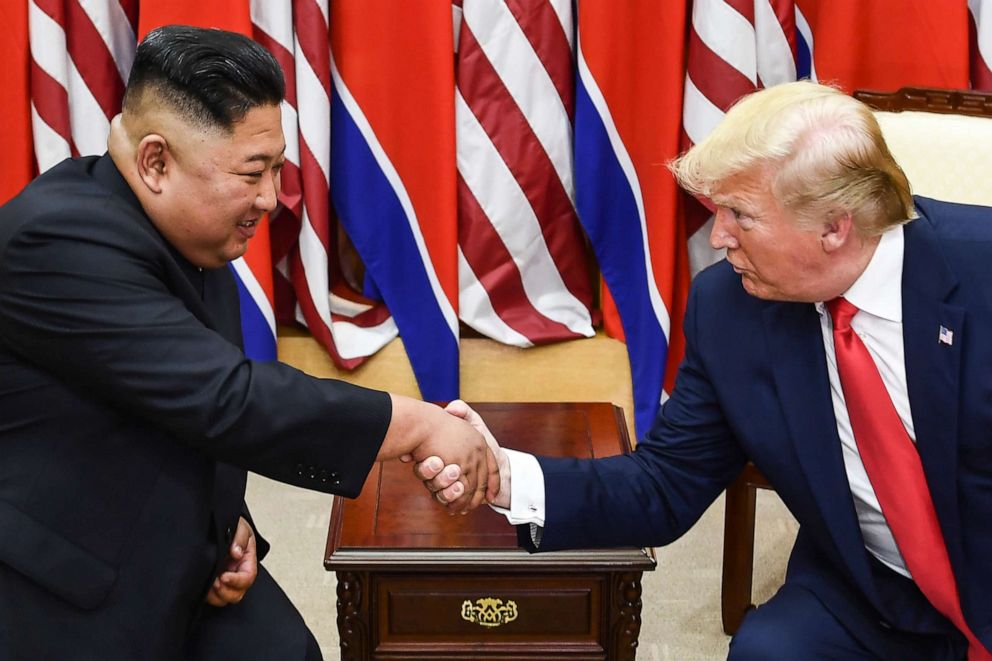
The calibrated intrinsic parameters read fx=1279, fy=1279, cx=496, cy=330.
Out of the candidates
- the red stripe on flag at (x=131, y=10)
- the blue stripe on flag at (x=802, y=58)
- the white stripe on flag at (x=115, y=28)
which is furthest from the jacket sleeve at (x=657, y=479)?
the red stripe on flag at (x=131, y=10)

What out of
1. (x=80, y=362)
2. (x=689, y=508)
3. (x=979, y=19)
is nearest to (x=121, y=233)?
(x=80, y=362)

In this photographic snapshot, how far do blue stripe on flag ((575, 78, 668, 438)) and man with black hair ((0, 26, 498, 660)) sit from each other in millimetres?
1562

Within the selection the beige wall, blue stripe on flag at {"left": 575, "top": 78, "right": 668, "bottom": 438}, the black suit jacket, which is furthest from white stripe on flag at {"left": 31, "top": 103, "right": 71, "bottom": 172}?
the black suit jacket

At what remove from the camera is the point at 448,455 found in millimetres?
2012

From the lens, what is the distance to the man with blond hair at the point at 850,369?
5.92ft

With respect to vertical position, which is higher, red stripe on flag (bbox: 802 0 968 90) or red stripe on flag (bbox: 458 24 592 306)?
red stripe on flag (bbox: 802 0 968 90)

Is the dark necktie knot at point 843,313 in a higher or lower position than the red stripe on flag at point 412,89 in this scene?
lower

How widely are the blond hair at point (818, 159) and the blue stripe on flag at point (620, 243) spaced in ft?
5.00

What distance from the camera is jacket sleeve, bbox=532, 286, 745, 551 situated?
2.09 meters

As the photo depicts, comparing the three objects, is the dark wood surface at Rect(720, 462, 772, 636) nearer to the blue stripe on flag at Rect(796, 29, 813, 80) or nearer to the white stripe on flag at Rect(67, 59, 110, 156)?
the blue stripe on flag at Rect(796, 29, 813, 80)

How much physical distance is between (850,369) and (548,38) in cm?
169

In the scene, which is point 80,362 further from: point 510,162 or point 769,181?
point 510,162

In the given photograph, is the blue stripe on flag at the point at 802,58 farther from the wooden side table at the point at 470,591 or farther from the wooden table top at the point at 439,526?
the wooden side table at the point at 470,591

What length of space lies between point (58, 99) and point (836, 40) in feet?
6.49
